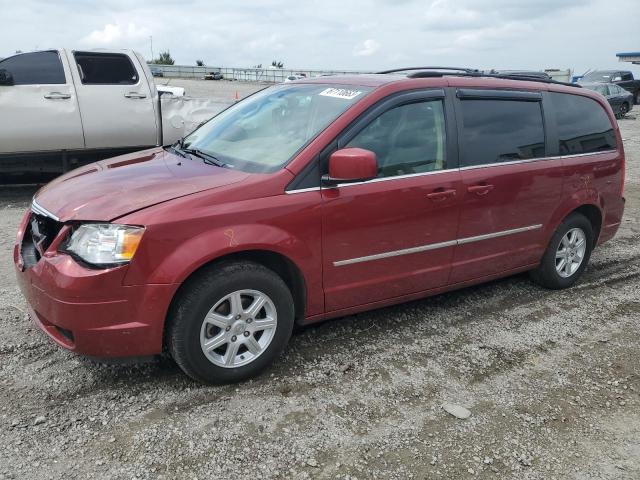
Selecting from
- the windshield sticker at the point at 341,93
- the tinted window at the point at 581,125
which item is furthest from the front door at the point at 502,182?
the windshield sticker at the point at 341,93

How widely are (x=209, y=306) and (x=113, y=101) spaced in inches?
218

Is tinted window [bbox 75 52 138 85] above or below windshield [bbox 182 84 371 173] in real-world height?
above

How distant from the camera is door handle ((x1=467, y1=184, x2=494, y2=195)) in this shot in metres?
3.98

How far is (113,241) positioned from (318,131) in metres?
1.39

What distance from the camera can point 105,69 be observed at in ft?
25.2

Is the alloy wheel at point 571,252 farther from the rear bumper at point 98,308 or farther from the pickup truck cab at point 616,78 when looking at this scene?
the pickup truck cab at point 616,78

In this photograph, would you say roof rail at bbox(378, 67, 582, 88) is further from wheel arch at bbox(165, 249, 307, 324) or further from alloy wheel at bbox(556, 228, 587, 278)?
wheel arch at bbox(165, 249, 307, 324)

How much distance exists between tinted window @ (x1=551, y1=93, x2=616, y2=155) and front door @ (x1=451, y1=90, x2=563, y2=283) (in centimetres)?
25

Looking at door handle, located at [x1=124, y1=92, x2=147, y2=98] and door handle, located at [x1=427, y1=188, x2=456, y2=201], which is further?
door handle, located at [x1=124, y1=92, x2=147, y2=98]

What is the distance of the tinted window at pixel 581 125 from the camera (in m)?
4.70

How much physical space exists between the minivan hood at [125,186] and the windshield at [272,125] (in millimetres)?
241

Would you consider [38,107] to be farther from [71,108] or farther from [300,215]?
[300,215]

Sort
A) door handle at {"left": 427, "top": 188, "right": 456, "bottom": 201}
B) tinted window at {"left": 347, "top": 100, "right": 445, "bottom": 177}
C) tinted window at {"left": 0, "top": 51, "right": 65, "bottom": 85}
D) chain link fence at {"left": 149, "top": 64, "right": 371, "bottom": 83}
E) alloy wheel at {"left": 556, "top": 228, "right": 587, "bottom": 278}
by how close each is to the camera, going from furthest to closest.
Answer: chain link fence at {"left": 149, "top": 64, "right": 371, "bottom": 83}
tinted window at {"left": 0, "top": 51, "right": 65, "bottom": 85}
alloy wheel at {"left": 556, "top": 228, "right": 587, "bottom": 278}
door handle at {"left": 427, "top": 188, "right": 456, "bottom": 201}
tinted window at {"left": 347, "top": 100, "right": 445, "bottom": 177}

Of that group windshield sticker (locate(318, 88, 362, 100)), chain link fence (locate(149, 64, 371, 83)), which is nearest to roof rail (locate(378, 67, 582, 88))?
windshield sticker (locate(318, 88, 362, 100))
